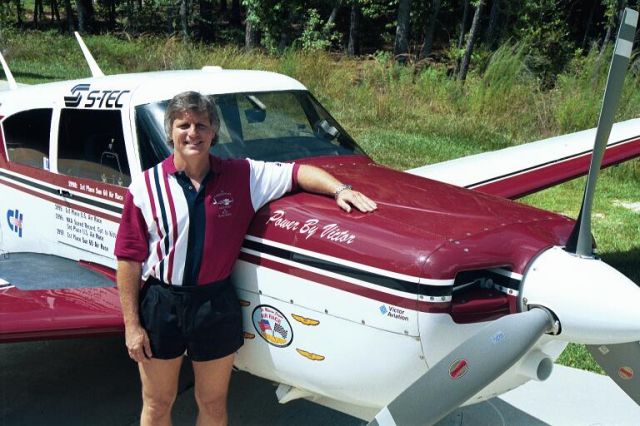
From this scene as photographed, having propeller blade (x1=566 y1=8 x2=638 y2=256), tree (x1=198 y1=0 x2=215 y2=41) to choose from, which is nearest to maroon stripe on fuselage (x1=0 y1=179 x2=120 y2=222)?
propeller blade (x1=566 y1=8 x2=638 y2=256)

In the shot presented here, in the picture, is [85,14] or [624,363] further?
[85,14]

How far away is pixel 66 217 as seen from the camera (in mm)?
4332

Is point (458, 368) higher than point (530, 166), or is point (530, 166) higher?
point (458, 368)

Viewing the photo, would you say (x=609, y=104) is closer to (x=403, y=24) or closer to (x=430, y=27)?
(x=403, y=24)

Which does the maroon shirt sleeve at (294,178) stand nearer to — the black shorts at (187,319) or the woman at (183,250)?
the woman at (183,250)

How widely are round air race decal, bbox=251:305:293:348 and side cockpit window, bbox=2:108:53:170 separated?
219 cm

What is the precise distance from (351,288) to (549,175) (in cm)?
399

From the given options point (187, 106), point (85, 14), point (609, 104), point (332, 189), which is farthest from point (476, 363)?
point (85, 14)

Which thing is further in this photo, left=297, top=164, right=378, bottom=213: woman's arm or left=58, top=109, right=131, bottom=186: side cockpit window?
left=58, top=109, right=131, bottom=186: side cockpit window

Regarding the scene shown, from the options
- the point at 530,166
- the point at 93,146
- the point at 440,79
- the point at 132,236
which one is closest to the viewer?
the point at 132,236

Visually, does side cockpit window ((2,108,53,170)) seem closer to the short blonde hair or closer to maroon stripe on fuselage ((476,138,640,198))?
the short blonde hair

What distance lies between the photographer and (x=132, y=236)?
2.84m

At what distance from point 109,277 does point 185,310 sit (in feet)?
4.29

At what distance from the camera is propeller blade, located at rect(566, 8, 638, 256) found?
2.69 meters
